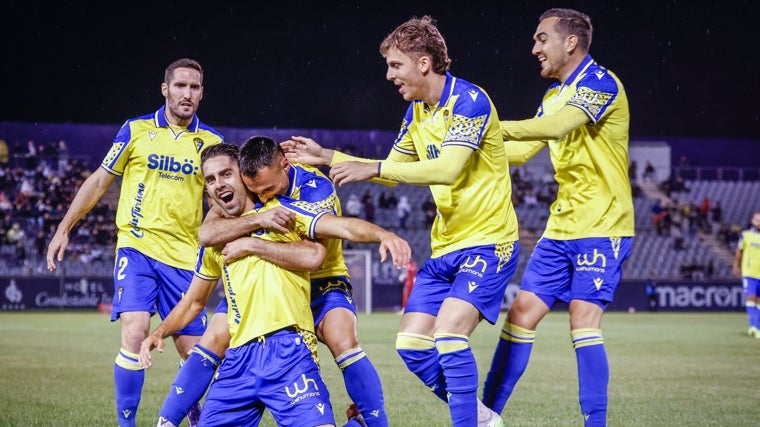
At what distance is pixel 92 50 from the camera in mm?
22828

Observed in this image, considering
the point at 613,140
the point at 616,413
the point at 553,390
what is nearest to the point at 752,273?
the point at 553,390

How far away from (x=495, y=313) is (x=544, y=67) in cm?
166

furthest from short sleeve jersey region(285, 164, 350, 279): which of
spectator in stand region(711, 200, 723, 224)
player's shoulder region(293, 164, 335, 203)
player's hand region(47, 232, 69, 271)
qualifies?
spectator in stand region(711, 200, 723, 224)

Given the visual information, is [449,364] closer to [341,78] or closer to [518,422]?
[518,422]

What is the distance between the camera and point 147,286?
21.1 ft

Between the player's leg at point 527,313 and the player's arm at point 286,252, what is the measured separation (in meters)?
1.74

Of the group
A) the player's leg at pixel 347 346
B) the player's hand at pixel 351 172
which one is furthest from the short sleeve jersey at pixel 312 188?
the player's leg at pixel 347 346

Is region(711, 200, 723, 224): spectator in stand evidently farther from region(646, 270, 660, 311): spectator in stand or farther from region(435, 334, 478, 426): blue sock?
region(435, 334, 478, 426): blue sock

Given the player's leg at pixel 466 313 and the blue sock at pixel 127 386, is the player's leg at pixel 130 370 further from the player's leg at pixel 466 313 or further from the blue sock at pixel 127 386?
the player's leg at pixel 466 313

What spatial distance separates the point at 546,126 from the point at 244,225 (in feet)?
6.12

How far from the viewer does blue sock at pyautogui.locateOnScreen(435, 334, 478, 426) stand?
5090 mm

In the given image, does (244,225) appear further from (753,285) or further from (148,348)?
(753,285)

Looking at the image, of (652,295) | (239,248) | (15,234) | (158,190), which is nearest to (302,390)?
(239,248)

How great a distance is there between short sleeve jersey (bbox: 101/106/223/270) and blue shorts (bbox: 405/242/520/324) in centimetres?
199
